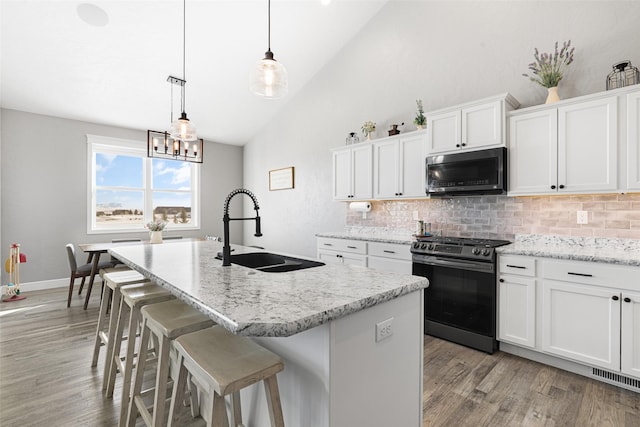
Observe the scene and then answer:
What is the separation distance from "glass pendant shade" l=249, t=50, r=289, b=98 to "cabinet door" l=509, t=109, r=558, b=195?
2053mm

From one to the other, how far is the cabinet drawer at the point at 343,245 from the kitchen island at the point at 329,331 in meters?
2.00

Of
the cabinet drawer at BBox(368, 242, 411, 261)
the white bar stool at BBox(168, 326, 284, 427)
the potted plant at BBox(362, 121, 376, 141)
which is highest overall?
the potted plant at BBox(362, 121, 376, 141)

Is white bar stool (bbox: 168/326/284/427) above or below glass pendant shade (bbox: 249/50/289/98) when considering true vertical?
below

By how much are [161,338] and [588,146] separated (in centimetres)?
317

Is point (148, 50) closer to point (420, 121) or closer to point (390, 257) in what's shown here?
point (420, 121)

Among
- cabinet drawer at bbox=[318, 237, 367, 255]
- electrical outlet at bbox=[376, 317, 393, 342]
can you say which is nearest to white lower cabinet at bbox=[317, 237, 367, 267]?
cabinet drawer at bbox=[318, 237, 367, 255]

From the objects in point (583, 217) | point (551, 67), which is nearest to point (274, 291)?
point (583, 217)

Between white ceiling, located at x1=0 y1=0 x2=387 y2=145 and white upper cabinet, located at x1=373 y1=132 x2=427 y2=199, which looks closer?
Answer: white ceiling, located at x1=0 y1=0 x2=387 y2=145

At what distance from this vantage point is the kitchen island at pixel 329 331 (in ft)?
3.15

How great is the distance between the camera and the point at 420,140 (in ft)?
10.8

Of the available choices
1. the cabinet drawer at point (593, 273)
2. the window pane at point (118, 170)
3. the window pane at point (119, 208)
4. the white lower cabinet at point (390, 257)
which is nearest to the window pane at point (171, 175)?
the window pane at point (118, 170)

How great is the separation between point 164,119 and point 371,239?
4.12 metres

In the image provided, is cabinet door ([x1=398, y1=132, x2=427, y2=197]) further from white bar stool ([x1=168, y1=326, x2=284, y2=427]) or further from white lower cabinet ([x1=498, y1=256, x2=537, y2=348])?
white bar stool ([x1=168, y1=326, x2=284, y2=427])

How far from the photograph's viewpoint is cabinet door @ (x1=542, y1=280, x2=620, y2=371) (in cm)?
203
